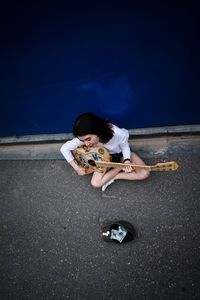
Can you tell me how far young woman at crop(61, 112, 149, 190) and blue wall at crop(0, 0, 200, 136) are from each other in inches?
20.9

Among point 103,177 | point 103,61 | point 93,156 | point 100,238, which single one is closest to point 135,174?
point 103,177

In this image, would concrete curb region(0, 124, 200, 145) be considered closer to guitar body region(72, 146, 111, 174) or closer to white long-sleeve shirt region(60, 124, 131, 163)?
white long-sleeve shirt region(60, 124, 131, 163)

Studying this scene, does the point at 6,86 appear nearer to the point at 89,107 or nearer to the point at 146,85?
the point at 89,107

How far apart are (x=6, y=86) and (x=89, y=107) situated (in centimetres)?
117

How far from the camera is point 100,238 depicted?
2047mm

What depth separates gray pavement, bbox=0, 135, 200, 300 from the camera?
1787 millimetres

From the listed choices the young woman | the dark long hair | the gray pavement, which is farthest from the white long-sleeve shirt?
the gray pavement

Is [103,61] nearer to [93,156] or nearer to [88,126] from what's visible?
[88,126]

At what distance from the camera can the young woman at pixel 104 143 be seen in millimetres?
1625

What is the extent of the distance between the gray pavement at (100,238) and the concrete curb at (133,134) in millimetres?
110

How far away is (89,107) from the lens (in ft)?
7.73

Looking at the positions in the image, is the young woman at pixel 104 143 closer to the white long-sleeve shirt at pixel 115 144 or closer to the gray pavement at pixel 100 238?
the white long-sleeve shirt at pixel 115 144

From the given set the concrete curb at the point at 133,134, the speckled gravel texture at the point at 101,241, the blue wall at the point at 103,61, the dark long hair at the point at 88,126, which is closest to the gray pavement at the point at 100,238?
the speckled gravel texture at the point at 101,241

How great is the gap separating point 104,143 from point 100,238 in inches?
→ 43.9
